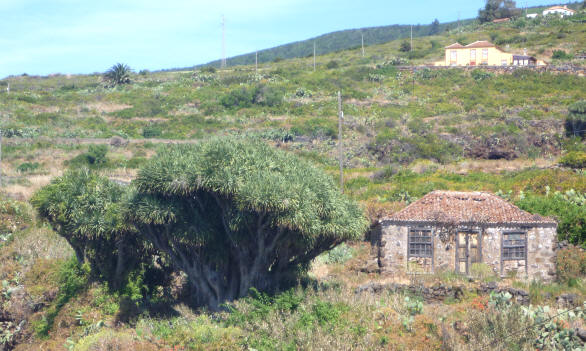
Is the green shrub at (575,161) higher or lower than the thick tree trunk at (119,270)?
higher

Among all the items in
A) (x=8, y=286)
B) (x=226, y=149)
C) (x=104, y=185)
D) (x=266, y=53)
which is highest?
(x=266, y=53)

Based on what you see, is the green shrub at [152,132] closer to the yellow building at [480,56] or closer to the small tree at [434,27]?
the yellow building at [480,56]

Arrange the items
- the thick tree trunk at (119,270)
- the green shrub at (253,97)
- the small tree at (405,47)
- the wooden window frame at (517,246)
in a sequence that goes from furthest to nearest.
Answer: the small tree at (405,47), the green shrub at (253,97), the wooden window frame at (517,246), the thick tree trunk at (119,270)

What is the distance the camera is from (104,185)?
66.5 feet

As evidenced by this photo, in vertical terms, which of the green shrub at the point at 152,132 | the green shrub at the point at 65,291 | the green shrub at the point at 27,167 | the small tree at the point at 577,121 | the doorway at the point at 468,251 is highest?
the small tree at the point at 577,121

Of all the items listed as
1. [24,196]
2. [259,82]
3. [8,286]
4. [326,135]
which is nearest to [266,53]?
[259,82]

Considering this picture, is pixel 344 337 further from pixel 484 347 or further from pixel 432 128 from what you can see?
pixel 432 128

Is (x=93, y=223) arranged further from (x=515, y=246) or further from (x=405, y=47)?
(x=405, y=47)

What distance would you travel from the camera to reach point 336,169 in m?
40.6

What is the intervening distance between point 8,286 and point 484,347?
17079 millimetres

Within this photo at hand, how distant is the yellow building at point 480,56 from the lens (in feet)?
222

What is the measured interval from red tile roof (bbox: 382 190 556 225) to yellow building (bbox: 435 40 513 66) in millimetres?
49145

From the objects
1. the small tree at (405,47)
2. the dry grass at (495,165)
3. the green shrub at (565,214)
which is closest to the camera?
the green shrub at (565,214)

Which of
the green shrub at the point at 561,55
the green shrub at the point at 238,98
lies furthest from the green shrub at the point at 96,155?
the green shrub at the point at 561,55
